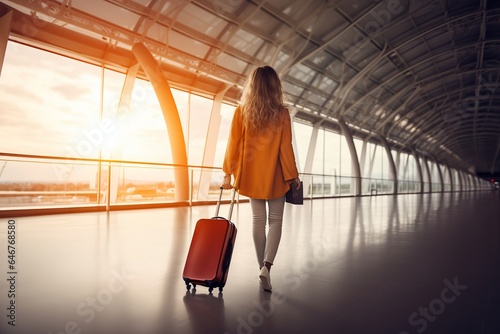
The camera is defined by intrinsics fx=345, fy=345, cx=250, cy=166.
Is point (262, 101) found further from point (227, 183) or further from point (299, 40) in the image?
point (299, 40)

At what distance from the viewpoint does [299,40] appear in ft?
51.8

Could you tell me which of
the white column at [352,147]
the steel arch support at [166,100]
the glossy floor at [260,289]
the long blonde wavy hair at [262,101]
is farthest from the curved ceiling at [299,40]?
the long blonde wavy hair at [262,101]

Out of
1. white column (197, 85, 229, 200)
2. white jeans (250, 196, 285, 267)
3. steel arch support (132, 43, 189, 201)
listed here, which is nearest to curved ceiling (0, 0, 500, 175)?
white column (197, 85, 229, 200)

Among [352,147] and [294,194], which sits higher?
[352,147]

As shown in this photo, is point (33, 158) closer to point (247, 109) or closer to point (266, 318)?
point (247, 109)

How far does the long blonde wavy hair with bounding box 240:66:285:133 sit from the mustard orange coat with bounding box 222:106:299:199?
6 centimetres

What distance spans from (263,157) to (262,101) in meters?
0.43

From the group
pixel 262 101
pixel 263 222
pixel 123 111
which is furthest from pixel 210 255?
pixel 123 111

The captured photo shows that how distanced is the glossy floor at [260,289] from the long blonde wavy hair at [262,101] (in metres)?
1.23

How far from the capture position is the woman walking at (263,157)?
2.64 m

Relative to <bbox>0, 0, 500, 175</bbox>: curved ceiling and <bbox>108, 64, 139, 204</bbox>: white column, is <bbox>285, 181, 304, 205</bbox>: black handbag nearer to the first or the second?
<bbox>0, 0, 500, 175</bbox>: curved ceiling

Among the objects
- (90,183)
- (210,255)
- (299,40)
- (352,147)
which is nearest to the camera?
(210,255)

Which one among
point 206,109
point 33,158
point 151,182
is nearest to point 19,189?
point 33,158

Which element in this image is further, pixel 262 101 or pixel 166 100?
pixel 166 100
